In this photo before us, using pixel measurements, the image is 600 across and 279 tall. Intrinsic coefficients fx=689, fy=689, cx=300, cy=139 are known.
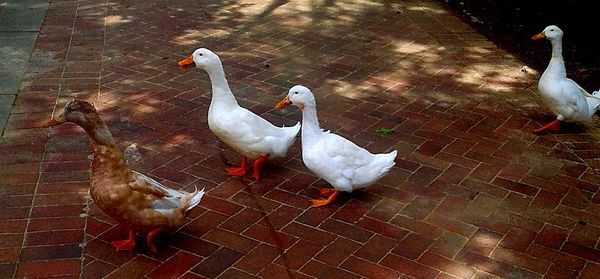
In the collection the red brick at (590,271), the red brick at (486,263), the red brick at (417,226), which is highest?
the red brick at (486,263)

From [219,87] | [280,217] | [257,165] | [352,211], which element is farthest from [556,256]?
[219,87]

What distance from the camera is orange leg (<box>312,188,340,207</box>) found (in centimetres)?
445

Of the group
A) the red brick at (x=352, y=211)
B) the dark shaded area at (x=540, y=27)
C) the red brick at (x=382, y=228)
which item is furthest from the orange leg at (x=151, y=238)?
the dark shaded area at (x=540, y=27)

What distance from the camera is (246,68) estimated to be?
6.87 meters

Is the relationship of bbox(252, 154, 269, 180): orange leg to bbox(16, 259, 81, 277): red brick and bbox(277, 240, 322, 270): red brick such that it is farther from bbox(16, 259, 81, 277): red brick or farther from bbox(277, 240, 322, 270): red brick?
bbox(16, 259, 81, 277): red brick

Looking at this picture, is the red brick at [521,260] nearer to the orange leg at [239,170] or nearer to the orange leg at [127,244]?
the orange leg at [239,170]

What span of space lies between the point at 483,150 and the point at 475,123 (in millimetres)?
543

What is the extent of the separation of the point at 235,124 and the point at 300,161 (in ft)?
2.29

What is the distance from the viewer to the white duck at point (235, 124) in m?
4.59

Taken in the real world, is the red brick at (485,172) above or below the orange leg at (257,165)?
below

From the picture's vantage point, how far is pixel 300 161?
5066 millimetres

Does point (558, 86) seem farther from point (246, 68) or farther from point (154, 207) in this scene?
point (154, 207)

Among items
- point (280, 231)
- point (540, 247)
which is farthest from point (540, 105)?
point (280, 231)

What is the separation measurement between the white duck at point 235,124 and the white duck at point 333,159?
315mm
